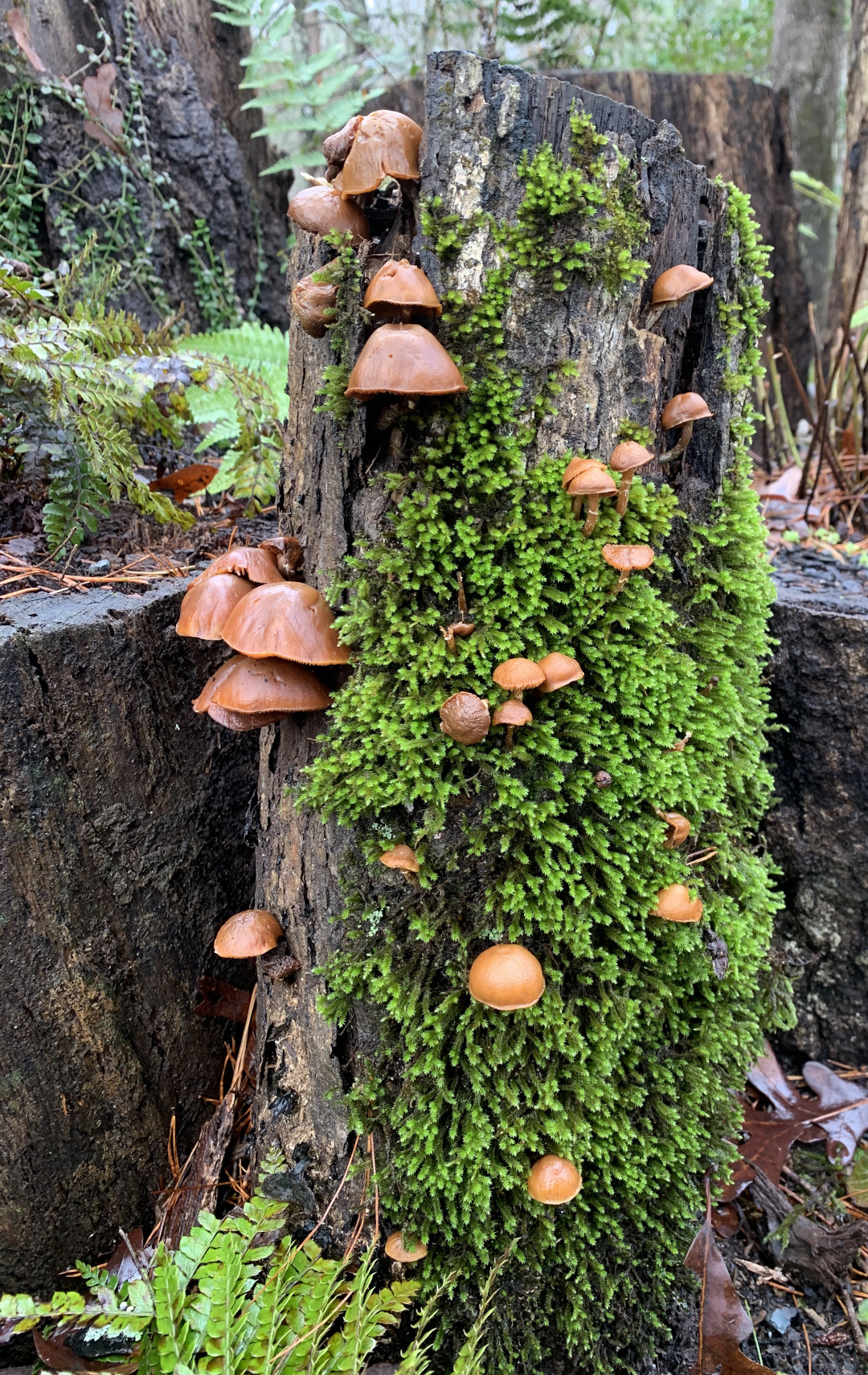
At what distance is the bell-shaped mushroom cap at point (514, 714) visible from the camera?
87.0 inches

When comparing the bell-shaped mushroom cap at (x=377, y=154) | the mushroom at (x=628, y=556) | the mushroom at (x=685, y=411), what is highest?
the bell-shaped mushroom cap at (x=377, y=154)

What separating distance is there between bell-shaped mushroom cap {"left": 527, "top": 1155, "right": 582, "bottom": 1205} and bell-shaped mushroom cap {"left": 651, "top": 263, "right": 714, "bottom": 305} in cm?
262

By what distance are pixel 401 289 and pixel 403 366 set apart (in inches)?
9.5

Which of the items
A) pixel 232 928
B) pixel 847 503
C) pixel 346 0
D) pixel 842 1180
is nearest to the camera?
pixel 232 928

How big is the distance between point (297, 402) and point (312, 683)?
101cm

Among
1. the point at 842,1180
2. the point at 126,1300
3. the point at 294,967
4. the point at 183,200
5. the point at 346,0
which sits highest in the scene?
the point at 346,0

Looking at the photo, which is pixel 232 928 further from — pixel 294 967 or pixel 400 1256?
pixel 400 1256

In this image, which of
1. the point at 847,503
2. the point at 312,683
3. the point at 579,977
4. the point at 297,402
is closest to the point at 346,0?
the point at 847,503

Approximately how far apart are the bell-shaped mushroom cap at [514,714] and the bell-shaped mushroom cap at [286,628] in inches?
20.6

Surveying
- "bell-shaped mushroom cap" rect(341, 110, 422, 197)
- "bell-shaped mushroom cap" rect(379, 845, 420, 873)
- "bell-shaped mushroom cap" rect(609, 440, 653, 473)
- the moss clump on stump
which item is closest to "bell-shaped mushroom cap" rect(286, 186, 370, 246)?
"bell-shaped mushroom cap" rect(341, 110, 422, 197)

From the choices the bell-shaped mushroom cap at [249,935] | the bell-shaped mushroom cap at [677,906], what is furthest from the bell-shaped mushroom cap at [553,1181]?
the bell-shaped mushroom cap at [249,935]

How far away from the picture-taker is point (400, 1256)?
235 cm

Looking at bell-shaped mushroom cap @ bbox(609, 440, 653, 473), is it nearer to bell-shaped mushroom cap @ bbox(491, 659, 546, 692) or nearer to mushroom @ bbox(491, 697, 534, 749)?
bell-shaped mushroom cap @ bbox(491, 659, 546, 692)

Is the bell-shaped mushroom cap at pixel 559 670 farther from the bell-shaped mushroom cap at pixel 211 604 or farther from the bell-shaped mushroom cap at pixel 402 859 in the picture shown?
the bell-shaped mushroom cap at pixel 211 604
